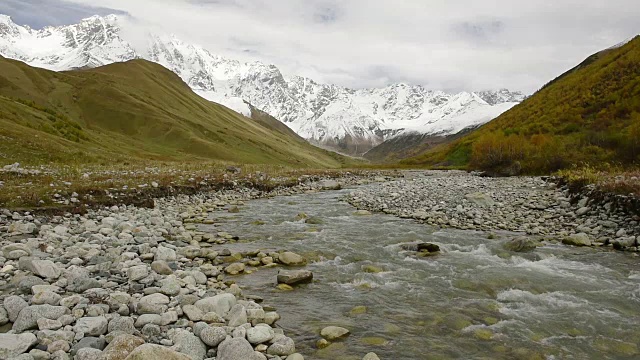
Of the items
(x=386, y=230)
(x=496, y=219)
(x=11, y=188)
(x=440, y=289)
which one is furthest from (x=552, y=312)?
(x=11, y=188)

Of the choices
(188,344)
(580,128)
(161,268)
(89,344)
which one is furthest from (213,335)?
(580,128)

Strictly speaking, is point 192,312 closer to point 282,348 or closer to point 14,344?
point 282,348

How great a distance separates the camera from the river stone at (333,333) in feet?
31.0

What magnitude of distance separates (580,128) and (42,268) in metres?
73.2

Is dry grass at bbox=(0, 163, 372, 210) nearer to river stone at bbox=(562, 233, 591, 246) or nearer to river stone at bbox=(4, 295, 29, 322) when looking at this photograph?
river stone at bbox=(4, 295, 29, 322)

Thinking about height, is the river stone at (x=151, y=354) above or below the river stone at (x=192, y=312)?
above

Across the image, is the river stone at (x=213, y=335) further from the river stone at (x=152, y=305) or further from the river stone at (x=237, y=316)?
the river stone at (x=152, y=305)

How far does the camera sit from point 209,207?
28.6m

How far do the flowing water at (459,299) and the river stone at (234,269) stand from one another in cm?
61

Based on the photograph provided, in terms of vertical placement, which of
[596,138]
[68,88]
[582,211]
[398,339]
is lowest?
[398,339]

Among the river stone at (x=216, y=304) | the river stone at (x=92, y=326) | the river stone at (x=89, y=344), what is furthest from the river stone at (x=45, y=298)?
the river stone at (x=216, y=304)

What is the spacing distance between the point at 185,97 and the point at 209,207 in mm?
160469

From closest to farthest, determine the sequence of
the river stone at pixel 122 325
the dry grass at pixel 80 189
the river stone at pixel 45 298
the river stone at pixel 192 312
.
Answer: the river stone at pixel 122 325 < the river stone at pixel 45 298 < the river stone at pixel 192 312 < the dry grass at pixel 80 189

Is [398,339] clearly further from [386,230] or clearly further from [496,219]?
[496,219]
